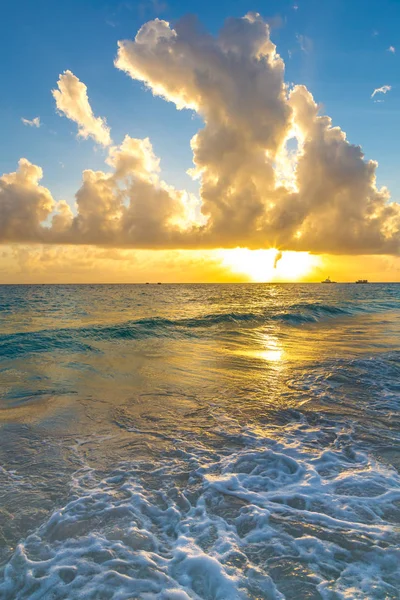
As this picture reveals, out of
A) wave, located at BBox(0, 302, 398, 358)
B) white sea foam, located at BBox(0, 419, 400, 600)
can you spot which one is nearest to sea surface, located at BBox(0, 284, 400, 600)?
white sea foam, located at BBox(0, 419, 400, 600)

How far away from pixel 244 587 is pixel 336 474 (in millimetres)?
2370

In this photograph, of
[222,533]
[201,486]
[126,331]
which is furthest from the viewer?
[126,331]

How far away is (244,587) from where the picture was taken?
2969 mm

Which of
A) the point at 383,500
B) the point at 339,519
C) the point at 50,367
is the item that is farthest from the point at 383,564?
the point at 50,367

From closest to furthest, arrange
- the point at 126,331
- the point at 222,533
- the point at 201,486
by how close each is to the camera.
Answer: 1. the point at 222,533
2. the point at 201,486
3. the point at 126,331

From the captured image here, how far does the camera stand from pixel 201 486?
180 inches

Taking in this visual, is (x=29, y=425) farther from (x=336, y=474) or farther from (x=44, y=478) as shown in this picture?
(x=336, y=474)

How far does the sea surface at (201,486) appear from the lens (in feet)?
10.2

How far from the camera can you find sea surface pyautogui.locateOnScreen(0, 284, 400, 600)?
10.2 ft

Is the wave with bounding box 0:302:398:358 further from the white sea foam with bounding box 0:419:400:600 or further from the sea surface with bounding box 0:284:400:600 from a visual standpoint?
the white sea foam with bounding box 0:419:400:600

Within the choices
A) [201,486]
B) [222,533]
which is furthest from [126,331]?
[222,533]

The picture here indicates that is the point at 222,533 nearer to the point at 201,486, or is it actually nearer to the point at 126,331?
the point at 201,486

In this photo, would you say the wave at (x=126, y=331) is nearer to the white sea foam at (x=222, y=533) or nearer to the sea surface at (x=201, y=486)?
the sea surface at (x=201, y=486)

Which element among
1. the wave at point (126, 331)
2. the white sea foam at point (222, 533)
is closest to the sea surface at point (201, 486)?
the white sea foam at point (222, 533)
